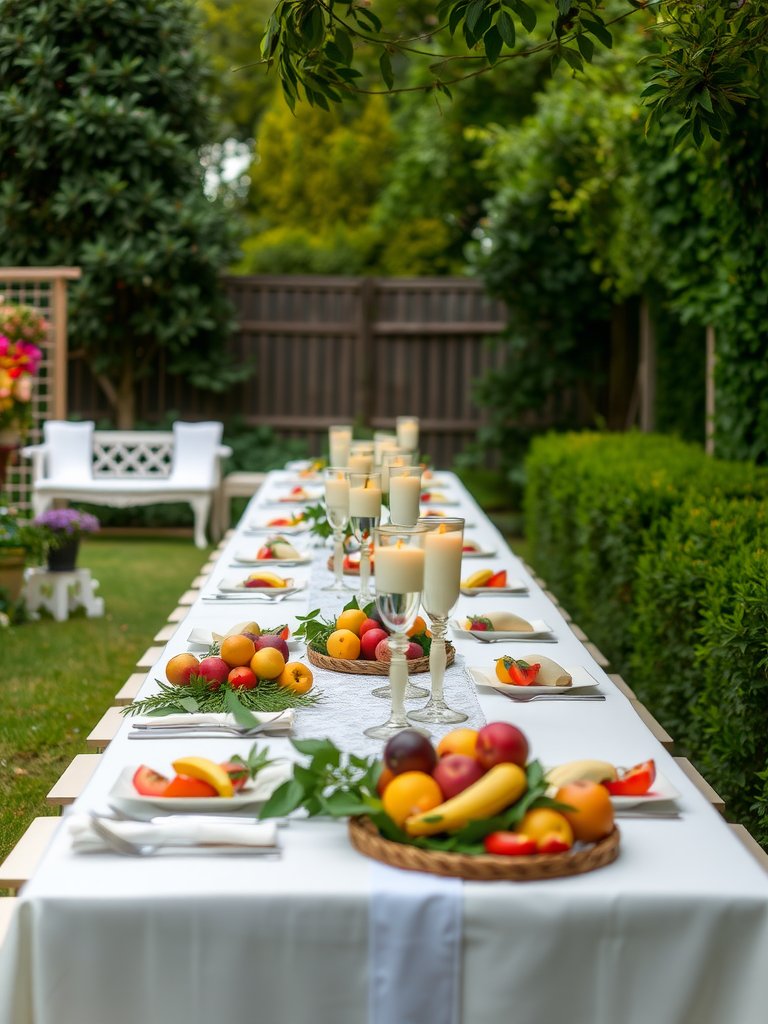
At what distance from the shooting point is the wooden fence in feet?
33.7

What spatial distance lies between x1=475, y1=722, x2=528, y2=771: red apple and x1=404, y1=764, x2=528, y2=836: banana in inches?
1.4

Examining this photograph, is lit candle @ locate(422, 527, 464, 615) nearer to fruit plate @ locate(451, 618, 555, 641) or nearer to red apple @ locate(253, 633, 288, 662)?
red apple @ locate(253, 633, 288, 662)

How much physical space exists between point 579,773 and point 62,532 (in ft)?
15.9

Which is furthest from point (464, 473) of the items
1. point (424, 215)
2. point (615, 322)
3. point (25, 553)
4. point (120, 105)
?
point (424, 215)

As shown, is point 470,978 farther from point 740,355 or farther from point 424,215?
point 424,215

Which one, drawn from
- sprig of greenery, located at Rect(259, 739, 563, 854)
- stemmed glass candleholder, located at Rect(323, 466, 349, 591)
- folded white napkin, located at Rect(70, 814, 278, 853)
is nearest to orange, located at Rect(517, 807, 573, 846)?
sprig of greenery, located at Rect(259, 739, 563, 854)

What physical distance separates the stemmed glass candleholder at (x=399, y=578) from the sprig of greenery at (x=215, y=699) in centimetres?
26

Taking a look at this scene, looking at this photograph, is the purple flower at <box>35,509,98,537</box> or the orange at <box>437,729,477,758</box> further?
the purple flower at <box>35,509,98,537</box>

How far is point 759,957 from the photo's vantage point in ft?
4.79

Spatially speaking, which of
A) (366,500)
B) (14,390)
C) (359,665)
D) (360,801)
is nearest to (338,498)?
(366,500)

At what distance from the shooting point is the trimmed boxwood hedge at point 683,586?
9.05 ft

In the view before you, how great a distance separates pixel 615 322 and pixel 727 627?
7.08m

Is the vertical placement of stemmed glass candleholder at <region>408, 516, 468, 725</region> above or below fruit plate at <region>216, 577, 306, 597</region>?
above

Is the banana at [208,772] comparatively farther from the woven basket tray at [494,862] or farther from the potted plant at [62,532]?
the potted plant at [62,532]
